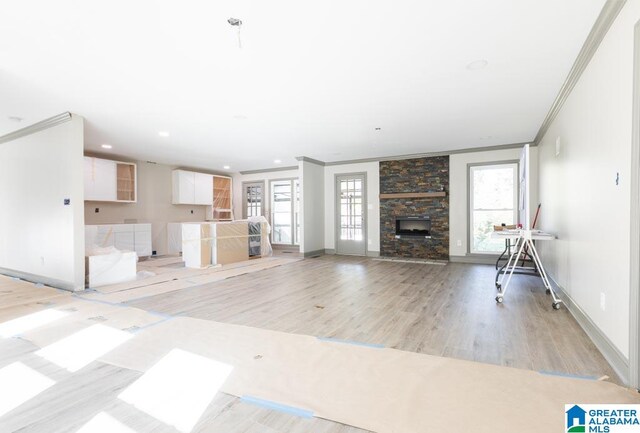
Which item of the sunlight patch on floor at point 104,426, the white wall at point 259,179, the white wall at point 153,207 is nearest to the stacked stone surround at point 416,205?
the white wall at point 259,179

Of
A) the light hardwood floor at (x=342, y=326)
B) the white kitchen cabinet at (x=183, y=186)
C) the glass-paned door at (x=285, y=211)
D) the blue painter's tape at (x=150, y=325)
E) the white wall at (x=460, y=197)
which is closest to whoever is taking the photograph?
the light hardwood floor at (x=342, y=326)

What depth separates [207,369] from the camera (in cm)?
216

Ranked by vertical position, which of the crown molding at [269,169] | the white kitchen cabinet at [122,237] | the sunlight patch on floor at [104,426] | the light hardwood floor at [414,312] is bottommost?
the light hardwood floor at [414,312]

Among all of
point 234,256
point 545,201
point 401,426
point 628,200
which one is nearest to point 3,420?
point 401,426

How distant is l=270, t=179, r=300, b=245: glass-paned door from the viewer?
371 inches

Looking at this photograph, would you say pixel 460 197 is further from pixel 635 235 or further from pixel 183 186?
pixel 183 186

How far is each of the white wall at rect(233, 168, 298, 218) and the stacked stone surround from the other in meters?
3.01

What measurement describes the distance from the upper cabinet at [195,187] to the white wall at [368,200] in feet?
11.8

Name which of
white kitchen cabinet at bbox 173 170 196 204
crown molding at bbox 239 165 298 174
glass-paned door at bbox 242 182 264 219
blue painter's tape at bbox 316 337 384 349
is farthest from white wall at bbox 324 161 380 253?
blue painter's tape at bbox 316 337 384 349

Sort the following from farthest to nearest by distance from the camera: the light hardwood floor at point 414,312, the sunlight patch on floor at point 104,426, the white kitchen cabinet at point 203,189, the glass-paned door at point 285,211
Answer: the glass-paned door at point 285,211 < the white kitchen cabinet at point 203,189 < the light hardwood floor at point 414,312 < the sunlight patch on floor at point 104,426

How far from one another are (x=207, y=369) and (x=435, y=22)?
10.2 ft

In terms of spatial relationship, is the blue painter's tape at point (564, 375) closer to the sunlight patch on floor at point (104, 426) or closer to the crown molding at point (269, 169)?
the sunlight patch on floor at point (104, 426)

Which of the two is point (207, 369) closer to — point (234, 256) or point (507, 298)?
point (507, 298)

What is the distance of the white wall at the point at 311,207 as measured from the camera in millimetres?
7730
